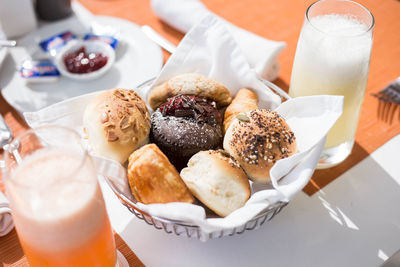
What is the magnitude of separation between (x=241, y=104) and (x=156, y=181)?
0.27m

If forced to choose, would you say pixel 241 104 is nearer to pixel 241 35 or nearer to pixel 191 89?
pixel 191 89

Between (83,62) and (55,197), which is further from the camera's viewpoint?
(83,62)

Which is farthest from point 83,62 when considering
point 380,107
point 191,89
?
point 380,107

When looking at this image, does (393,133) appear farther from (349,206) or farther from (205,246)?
(205,246)

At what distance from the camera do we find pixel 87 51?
4.00 feet

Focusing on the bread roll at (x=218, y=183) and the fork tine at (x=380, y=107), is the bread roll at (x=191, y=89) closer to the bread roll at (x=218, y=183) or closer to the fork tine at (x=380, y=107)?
the bread roll at (x=218, y=183)

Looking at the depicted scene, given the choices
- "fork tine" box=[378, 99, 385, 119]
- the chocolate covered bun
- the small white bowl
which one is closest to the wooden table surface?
"fork tine" box=[378, 99, 385, 119]

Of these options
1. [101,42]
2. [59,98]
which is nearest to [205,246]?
[59,98]

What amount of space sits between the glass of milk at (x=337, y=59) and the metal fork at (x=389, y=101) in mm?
170

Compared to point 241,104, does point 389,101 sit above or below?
below

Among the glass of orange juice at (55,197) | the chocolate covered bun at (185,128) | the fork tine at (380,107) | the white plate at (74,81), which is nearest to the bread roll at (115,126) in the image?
the chocolate covered bun at (185,128)

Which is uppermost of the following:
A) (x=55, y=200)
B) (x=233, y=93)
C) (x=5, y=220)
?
(x=55, y=200)

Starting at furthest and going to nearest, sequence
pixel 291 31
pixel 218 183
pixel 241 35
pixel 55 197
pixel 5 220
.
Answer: pixel 291 31 < pixel 241 35 < pixel 5 220 < pixel 218 183 < pixel 55 197

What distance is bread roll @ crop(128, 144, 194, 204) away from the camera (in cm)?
69
